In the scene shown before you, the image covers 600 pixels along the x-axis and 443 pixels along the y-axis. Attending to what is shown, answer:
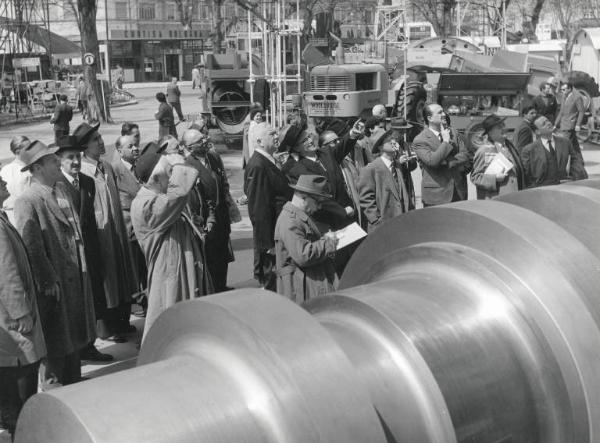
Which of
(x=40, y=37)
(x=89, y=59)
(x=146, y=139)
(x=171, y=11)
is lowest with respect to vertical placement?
(x=146, y=139)

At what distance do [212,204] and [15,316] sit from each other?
3.42 meters

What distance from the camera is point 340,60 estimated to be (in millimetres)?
23719

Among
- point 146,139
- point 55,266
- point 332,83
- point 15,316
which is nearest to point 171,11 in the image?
point 146,139

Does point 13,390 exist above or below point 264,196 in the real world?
below

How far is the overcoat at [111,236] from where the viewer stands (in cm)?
730

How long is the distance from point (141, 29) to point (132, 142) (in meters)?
65.7

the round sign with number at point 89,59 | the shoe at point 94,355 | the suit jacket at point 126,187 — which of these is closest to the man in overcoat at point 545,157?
the suit jacket at point 126,187

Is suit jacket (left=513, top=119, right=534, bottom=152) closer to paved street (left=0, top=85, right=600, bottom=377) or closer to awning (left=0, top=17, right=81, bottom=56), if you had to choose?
paved street (left=0, top=85, right=600, bottom=377)

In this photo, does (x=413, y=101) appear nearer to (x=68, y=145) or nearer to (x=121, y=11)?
(x=68, y=145)

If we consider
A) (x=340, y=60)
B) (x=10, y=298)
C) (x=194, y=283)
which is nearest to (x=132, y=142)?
(x=194, y=283)

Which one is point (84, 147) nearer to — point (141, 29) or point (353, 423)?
point (353, 423)

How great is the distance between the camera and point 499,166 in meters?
8.62

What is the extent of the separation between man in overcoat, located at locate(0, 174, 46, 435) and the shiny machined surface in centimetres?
352

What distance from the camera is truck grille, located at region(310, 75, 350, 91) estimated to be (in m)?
21.8
